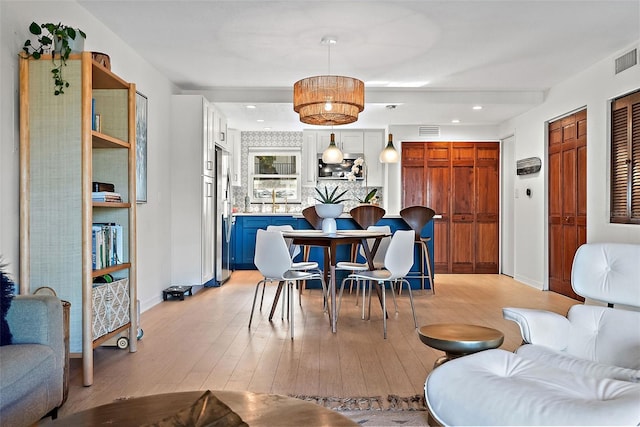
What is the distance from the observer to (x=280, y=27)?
3.97 m

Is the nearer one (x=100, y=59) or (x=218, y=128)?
(x=100, y=59)

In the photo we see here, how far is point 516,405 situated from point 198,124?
16.2 ft

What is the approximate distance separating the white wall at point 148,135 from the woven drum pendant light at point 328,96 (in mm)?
1651

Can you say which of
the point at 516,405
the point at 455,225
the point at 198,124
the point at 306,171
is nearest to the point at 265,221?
the point at 306,171

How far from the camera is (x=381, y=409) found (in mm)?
2334

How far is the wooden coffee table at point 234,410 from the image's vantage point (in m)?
1.29

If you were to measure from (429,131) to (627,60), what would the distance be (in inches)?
A: 139

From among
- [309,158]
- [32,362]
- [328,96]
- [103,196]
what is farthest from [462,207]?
[32,362]

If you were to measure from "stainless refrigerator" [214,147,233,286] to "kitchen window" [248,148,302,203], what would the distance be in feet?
5.97

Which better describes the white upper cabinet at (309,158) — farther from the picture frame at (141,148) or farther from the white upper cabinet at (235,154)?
the picture frame at (141,148)

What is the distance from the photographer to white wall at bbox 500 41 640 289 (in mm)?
4699

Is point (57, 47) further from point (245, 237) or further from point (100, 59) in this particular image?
point (245, 237)

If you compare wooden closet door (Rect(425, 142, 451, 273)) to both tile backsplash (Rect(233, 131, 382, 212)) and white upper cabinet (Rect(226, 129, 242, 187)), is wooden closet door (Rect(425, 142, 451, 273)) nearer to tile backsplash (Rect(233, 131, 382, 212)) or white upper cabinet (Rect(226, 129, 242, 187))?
tile backsplash (Rect(233, 131, 382, 212))

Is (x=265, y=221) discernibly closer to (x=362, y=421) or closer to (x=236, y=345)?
(x=236, y=345)
